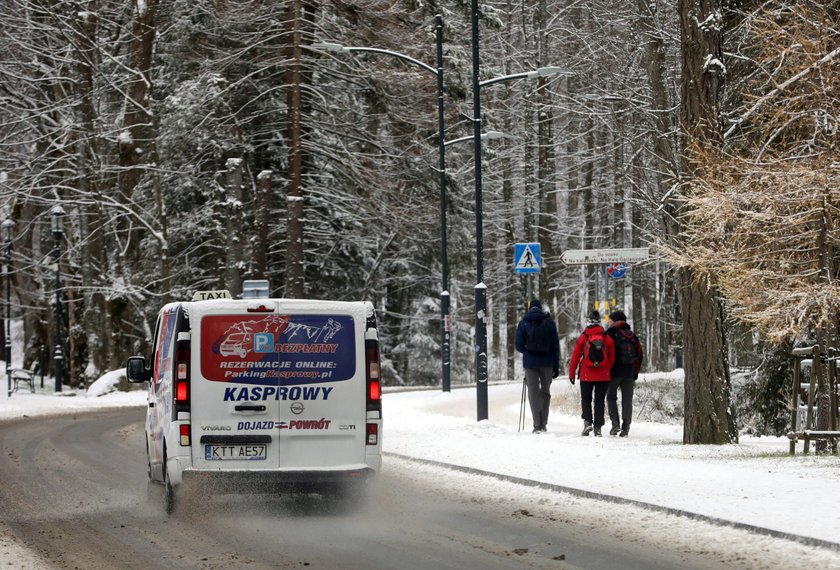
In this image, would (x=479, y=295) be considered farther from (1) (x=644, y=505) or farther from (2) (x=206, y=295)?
(1) (x=644, y=505)

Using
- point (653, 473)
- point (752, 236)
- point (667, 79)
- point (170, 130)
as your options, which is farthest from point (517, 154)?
point (653, 473)

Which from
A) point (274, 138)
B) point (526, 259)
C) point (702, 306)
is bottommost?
point (702, 306)

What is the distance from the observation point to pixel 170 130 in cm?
3788

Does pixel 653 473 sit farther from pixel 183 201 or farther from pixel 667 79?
pixel 183 201

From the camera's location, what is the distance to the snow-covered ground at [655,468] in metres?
10.9

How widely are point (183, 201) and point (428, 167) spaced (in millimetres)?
7563

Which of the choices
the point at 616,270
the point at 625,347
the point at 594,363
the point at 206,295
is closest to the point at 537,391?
the point at 594,363

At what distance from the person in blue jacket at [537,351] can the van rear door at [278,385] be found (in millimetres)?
8411

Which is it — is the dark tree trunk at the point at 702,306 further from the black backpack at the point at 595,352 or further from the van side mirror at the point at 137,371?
the van side mirror at the point at 137,371

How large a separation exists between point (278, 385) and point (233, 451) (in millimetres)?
708

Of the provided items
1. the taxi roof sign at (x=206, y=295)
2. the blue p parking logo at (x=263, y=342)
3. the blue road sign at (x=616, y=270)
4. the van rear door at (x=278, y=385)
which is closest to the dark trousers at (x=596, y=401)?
the taxi roof sign at (x=206, y=295)

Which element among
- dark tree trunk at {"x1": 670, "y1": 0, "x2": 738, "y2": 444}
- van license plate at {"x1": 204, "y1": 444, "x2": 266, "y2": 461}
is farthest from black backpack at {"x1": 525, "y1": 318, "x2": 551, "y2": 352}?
van license plate at {"x1": 204, "y1": 444, "x2": 266, "y2": 461}

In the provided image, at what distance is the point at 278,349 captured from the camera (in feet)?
39.1

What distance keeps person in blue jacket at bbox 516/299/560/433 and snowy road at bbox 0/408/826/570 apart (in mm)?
5022
